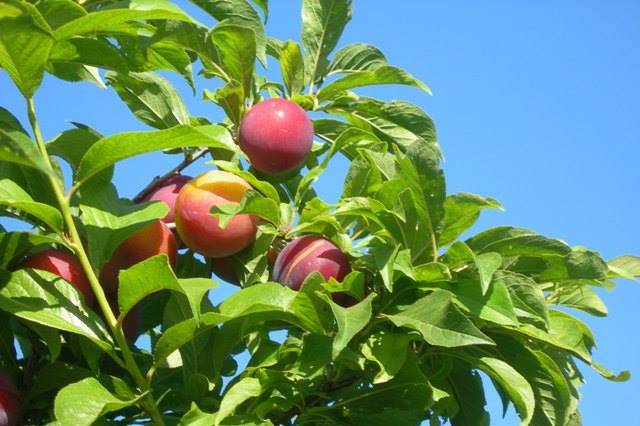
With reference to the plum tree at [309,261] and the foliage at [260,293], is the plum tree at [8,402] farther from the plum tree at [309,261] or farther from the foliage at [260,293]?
the plum tree at [309,261]

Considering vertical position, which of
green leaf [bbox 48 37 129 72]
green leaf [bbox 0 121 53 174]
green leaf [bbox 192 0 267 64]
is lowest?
green leaf [bbox 0 121 53 174]

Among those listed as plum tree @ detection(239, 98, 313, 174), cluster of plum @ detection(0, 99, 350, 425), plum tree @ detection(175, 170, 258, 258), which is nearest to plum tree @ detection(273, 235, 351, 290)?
cluster of plum @ detection(0, 99, 350, 425)

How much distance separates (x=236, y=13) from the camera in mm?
1917

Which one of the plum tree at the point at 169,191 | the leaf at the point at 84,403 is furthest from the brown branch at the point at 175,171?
the leaf at the point at 84,403

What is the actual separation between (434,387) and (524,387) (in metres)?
0.19

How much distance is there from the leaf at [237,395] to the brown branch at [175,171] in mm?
563

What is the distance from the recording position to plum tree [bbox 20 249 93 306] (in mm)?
1609

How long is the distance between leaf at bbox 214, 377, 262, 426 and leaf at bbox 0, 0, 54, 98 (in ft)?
1.90

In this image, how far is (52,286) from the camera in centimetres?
154

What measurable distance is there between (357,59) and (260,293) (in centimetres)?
76

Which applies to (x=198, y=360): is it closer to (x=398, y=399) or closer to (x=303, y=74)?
(x=398, y=399)

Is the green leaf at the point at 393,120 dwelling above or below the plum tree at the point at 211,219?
above

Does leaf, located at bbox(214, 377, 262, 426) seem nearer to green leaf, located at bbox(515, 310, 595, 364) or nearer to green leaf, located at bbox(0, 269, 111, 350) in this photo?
green leaf, located at bbox(0, 269, 111, 350)

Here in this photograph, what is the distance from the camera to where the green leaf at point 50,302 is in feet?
4.84
